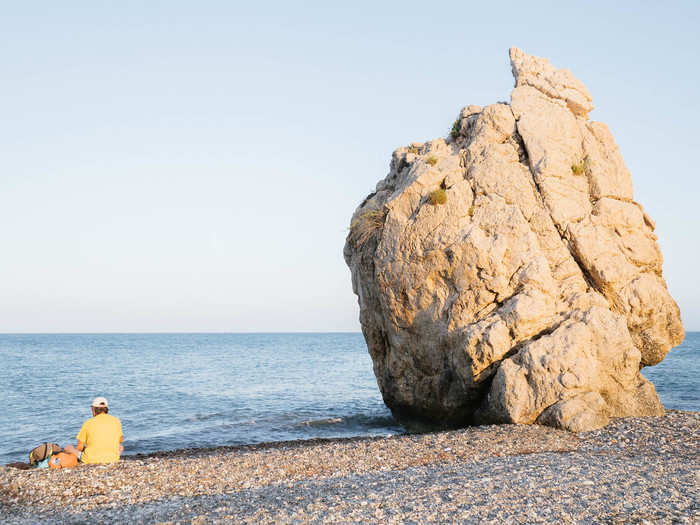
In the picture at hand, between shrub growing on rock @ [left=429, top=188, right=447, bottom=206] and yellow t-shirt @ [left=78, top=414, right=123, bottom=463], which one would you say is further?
shrub growing on rock @ [left=429, top=188, right=447, bottom=206]

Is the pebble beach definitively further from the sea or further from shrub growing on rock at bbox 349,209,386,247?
A: the sea

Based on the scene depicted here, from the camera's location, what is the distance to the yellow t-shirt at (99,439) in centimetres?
1281

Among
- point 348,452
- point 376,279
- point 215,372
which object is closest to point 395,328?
point 376,279

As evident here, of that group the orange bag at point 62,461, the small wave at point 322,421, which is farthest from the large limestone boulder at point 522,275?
the orange bag at point 62,461

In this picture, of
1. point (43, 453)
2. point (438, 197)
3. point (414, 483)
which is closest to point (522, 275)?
point (438, 197)

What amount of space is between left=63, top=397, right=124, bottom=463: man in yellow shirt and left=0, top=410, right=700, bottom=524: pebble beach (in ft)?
1.85

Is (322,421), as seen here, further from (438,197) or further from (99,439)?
(99,439)

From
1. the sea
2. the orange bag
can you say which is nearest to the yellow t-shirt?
the orange bag

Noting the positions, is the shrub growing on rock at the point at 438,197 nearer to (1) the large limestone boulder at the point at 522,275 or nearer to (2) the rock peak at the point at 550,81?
(1) the large limestone boulder at the point at 522,275

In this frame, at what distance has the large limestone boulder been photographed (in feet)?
52.9

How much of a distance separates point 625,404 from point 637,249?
513 centimetres

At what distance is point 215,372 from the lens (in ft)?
173

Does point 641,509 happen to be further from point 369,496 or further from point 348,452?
point 348,452

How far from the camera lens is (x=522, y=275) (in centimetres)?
1727
